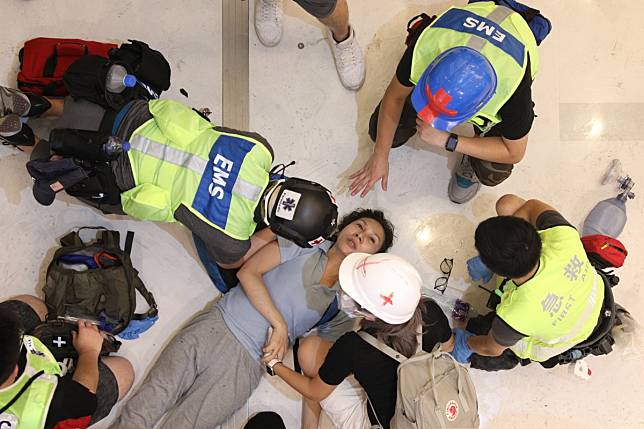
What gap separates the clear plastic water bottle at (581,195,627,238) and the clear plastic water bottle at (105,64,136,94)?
2019 mm

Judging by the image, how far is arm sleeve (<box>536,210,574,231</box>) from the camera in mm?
1928

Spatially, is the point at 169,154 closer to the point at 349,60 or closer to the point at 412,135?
the point at 349,60

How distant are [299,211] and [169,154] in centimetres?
48

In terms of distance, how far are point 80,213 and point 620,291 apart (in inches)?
95.7

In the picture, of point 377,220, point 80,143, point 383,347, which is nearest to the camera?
point 80,143

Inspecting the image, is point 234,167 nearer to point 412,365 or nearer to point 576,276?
point 412,365

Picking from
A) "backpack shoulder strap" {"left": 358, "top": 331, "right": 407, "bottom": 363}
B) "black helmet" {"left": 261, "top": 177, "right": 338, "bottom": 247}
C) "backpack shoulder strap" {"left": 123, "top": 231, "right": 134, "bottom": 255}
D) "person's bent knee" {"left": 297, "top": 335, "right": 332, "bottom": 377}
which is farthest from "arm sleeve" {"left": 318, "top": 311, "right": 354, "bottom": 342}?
"backpack shoulder strap" {"left": 123, "top": 231, "right": 134, "bottom": 255}

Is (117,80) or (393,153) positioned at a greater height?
(117,80)

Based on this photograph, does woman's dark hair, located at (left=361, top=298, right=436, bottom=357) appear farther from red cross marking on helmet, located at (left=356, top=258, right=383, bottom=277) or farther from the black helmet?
the black helmet

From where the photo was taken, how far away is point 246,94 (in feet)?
8.15

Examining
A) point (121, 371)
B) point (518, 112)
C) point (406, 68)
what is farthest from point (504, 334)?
point (121, 371)

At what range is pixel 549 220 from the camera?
196cm

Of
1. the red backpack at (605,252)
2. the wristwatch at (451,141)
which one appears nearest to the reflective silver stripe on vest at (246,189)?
the wristwatch at (451,141)

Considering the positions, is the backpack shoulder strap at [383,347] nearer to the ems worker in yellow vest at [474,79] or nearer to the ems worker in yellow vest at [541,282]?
the ems worker in yellow vest at [541,282]
